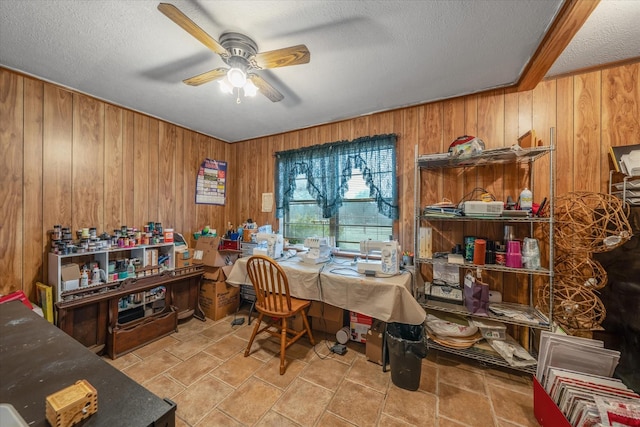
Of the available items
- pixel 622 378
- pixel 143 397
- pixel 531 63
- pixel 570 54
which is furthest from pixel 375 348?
pixel 570 54

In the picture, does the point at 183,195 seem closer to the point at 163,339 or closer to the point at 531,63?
the point at 163,339

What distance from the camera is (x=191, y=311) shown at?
111 inches

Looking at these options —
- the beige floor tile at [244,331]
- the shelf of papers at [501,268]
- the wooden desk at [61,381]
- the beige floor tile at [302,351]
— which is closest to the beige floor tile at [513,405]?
the shelf of papers at [501,268]

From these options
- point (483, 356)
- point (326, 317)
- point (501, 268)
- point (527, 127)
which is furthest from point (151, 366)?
point (527, 127)

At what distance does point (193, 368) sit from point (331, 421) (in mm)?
1224

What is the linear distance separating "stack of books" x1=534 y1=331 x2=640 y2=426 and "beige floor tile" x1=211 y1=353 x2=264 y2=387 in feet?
6.58

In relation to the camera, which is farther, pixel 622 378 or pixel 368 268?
pixel 368 268

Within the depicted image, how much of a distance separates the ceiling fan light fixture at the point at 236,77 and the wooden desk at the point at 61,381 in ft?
Result: 5.18

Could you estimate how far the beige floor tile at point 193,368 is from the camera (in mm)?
1850

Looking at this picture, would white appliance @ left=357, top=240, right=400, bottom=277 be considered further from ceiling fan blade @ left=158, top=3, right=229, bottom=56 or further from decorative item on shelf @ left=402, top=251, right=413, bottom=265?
ceiling fan blade @ left=158, top=3, right=229, bottom=56

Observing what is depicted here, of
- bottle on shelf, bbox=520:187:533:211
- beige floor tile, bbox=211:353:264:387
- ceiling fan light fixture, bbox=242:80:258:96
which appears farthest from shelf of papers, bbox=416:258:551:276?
ceiling fan light fixture, bbox=242:80:258:96

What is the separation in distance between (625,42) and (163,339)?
179 inches

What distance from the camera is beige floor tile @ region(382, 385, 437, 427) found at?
1.51 metres

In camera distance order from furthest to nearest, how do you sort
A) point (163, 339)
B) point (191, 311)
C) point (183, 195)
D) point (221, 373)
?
point (183, 195), point (191, 311), point (163, 339), point (221, 373)
